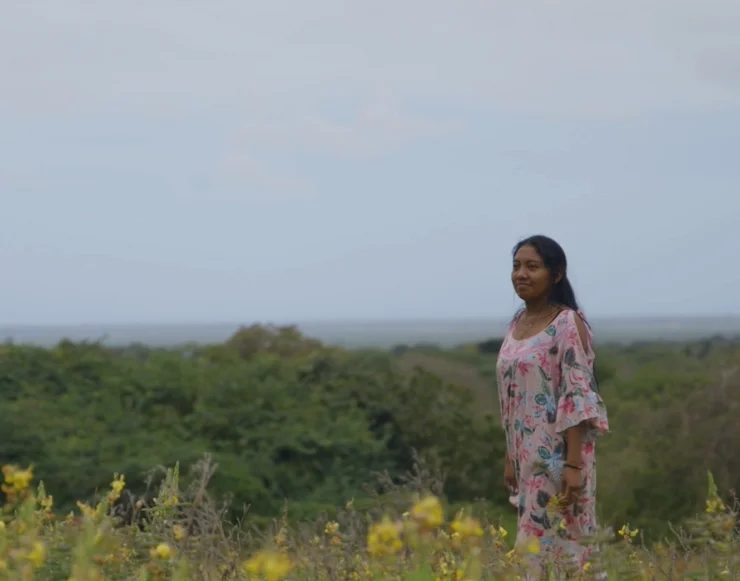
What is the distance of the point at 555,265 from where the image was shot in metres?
4.88

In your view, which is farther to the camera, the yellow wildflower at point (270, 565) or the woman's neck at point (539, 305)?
the woman's neck at point (539, 305)

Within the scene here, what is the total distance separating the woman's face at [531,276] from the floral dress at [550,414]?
14 cm

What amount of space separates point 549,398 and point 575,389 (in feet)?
0.55

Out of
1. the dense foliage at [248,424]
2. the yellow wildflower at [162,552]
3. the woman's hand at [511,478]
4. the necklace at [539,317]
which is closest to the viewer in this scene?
the yellow wildflower at [162,552]

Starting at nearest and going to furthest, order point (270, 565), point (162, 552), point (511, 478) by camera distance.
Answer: point (270, 565)
point (162, 552)
point (511, 478)

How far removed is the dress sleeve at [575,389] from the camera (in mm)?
4637

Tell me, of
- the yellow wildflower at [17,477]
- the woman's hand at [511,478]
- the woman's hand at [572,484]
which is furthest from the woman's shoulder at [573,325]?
the yellow wildflower at [17,477]

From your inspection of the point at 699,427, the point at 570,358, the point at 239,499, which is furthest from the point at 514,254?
the point at 699,427

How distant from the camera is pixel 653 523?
12297mm

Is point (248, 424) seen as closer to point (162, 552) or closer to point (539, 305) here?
point (539, 305)

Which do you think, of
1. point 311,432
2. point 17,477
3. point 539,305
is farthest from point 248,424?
point 17,477

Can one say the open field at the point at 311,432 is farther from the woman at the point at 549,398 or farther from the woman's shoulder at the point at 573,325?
the woman's shoulder at the point at 573,325

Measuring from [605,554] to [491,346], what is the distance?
142ft

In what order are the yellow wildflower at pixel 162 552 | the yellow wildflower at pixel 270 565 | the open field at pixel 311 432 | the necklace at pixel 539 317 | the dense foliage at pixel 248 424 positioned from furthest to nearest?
the dense foliage at pixel 248 424, the open field at pixel 311 432, the necklace at pixel 539 317, the yellow wildflower at pixel 162 552, the yellow wildflower at pixel 270 565
